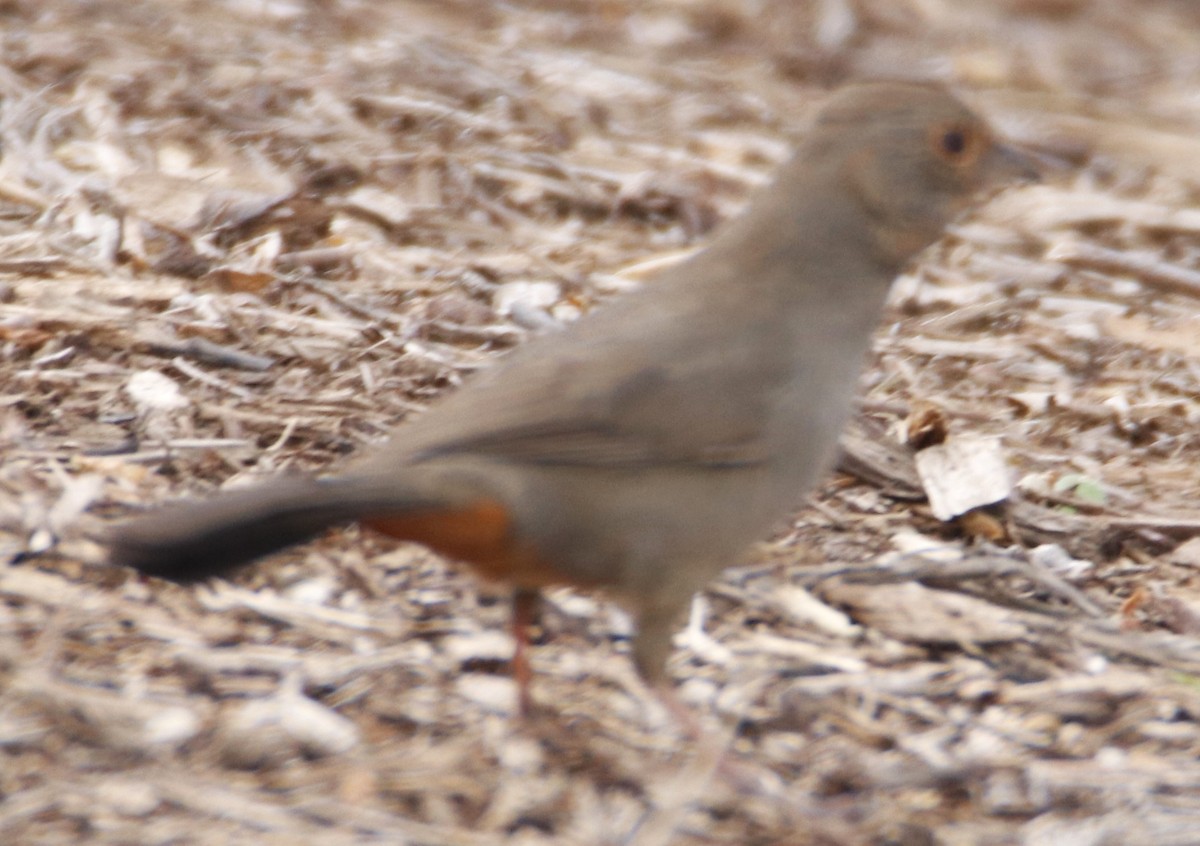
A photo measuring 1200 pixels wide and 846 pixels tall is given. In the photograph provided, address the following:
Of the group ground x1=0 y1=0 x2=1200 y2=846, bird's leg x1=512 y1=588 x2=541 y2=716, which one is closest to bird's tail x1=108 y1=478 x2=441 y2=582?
ground x1=0 y1=0 x2=1200 y2=846

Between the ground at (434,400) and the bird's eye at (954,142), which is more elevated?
the bird's eye at (954,142)

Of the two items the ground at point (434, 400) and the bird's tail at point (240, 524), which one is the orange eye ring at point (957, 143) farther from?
the bird's tail at point (240, 524)

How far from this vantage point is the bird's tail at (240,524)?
2.66 m

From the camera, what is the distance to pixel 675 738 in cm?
326

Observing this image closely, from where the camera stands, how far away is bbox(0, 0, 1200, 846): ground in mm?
2982

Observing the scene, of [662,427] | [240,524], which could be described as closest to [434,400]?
[662,427]

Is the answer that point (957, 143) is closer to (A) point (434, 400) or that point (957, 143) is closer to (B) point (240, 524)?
(A) point (434, 400)

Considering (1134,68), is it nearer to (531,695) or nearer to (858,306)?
(858,306)

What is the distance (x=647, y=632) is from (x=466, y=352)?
1401 millimetres

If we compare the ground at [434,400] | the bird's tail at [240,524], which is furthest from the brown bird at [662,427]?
the ground at [434,400]

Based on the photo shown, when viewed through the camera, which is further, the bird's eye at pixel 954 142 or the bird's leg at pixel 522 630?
the bird's eye at pixel 954 142

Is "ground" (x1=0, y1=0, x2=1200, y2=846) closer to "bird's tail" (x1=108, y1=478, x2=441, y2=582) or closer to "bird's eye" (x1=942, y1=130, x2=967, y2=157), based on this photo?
"bird's tail" (x1=108, y1=478, x2=441, y2=582)

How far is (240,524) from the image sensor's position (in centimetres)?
270

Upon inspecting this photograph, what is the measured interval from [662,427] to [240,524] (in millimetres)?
827
